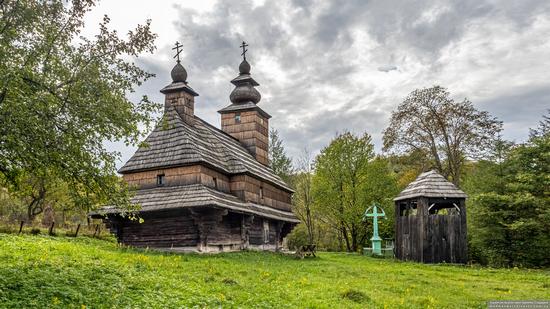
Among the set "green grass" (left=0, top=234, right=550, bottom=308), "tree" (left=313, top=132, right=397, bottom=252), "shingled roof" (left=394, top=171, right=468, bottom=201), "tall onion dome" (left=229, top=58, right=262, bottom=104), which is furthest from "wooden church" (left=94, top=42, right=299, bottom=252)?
"shingled roof" (left=394, top=171, right=468, bottom=201)

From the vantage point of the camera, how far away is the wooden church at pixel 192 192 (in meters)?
19.7

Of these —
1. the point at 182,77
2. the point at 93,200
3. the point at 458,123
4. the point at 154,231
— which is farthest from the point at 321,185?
the point at 93,200

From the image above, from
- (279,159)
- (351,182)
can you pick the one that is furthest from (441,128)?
(279,159)

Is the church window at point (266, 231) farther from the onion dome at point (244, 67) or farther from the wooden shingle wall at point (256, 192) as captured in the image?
the onion dome at point (244, 67)

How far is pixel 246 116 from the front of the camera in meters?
31.3

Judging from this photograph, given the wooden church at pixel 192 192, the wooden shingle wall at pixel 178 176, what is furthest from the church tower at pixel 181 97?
the wooden shingle wall at pixel 178 176

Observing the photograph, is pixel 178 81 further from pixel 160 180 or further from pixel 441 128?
pixel 441 128

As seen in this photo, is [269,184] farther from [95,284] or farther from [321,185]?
[95,284]

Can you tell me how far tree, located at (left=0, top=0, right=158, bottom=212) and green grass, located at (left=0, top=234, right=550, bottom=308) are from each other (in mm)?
1914

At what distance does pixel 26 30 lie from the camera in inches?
382

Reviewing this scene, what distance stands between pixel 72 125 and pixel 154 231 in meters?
11.8

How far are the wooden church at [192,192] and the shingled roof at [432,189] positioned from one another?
24.8ft

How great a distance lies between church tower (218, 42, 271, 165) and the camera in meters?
31.2

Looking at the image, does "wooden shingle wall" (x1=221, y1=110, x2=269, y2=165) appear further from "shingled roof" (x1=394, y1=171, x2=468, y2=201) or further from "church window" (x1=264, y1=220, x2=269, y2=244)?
"shingled roof" (x1=394, y1=171, x2=468, y2=201)
